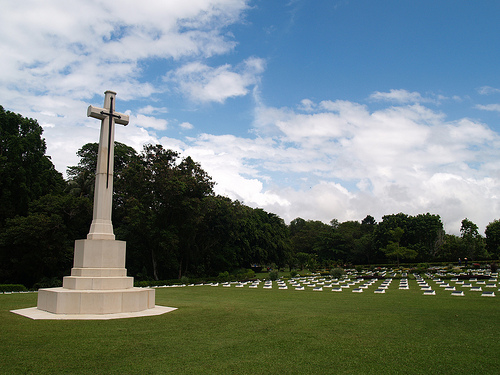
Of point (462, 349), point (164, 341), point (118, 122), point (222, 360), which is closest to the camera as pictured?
point (222, 360)

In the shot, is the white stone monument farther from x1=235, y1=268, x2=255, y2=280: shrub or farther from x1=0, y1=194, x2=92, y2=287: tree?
x1=235, y1=268, x2=255, y2=280: shrub

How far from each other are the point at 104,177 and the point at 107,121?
181 cm

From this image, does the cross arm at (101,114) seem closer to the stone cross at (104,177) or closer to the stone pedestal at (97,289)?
the stone cross at (104,177)

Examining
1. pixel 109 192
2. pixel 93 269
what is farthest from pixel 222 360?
pixel 109 192

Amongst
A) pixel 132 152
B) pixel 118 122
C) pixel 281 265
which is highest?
pixel 132 152

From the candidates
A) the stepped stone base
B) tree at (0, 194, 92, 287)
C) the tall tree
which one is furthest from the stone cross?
the tall tree

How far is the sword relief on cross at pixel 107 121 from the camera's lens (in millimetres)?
10789

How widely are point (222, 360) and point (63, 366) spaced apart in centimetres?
195

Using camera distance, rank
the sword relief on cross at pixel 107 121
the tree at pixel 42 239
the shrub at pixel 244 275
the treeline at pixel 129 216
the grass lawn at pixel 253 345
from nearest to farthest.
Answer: the grass lawn at pixel 253 345 < the sword relief on cross at pixel 107 121 < the tree at pixel 42 239 < the treeline at pixel 129 216 < the shrub at pixel 244 275

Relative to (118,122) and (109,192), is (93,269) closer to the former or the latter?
(109,192)

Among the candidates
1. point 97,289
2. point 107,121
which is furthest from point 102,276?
point 107,121

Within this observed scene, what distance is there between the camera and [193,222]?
2853 centimetres

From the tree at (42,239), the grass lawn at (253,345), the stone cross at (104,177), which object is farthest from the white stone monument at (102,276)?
the tree at (42,239)

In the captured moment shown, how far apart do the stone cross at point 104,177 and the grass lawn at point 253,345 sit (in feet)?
10.0
